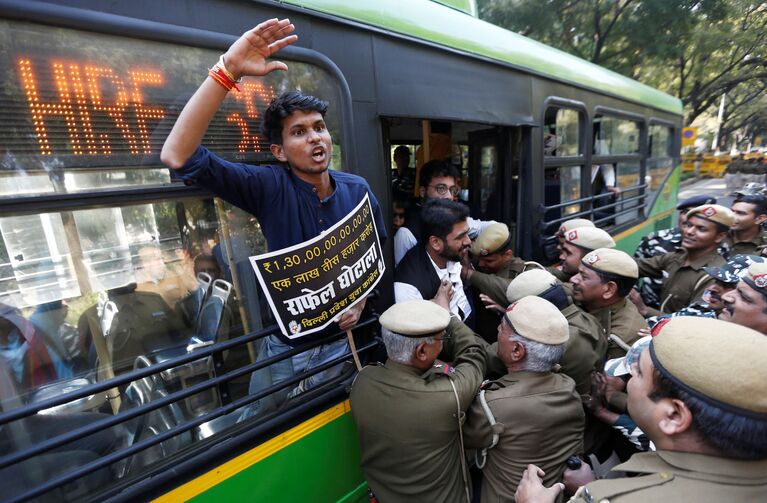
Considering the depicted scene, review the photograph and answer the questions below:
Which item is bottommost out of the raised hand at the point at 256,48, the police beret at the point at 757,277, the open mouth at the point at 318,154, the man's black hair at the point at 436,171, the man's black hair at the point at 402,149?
the police beret at the point at 757,277

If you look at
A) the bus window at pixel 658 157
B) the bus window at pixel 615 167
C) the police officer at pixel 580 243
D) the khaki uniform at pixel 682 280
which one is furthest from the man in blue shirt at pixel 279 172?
the bus window at pixel 658 157

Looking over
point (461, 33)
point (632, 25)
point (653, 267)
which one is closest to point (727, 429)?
point (461, 33)

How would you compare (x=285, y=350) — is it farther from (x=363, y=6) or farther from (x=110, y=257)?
(x=363, y=6)

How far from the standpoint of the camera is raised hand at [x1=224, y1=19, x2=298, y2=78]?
3.84 ft

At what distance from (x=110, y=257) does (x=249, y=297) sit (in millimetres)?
506

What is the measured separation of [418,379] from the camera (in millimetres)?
1624

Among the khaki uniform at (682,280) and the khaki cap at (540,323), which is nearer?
the khaki cap at (540,323)

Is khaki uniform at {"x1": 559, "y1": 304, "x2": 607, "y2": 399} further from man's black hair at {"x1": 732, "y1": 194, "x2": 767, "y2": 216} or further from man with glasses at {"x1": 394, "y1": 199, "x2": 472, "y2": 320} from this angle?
man's black hair at {"x1": 732, "y1": 194, "x2": 767, "y2": 216}

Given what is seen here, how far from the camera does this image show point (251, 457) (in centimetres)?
154

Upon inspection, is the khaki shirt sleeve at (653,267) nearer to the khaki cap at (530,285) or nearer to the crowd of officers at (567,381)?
the crowd of officers at (567,381)

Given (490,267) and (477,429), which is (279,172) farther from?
(490,267)

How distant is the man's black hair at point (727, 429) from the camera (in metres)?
0.91

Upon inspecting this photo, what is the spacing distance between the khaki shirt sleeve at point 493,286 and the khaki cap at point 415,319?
0.95 meters

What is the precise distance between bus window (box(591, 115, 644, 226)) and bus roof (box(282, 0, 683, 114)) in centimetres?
47
